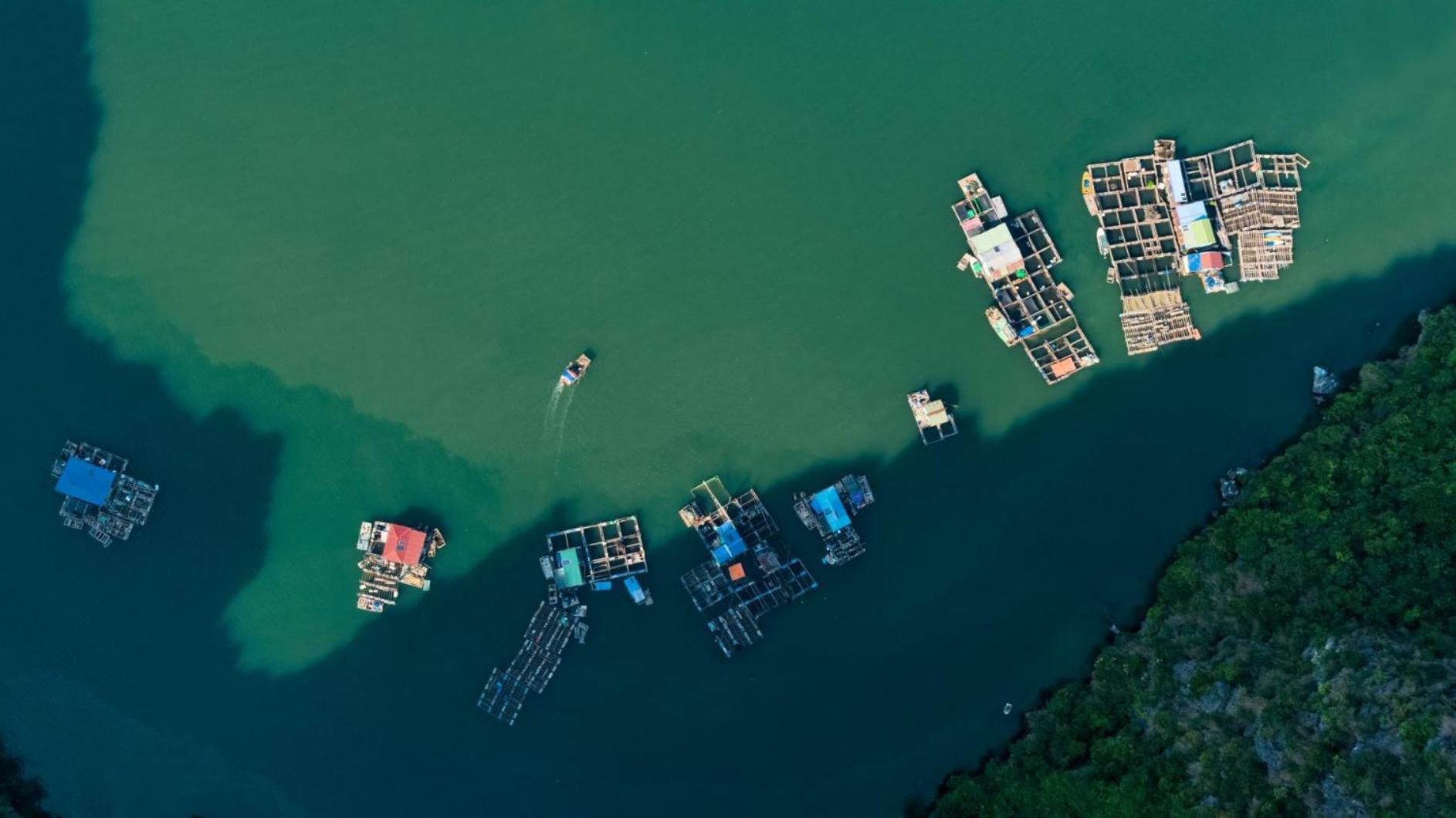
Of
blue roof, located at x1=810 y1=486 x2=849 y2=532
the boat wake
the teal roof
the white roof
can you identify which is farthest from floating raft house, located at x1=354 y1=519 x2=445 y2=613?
the white roof

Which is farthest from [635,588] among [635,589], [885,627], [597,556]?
[885,627]

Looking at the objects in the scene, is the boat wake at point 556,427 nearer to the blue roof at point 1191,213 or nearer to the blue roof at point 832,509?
the blue roof at point 832,509

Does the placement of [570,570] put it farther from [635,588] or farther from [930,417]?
[930,417]

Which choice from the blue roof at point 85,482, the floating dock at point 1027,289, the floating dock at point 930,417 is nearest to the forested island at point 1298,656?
the floating dock at point 1027,289

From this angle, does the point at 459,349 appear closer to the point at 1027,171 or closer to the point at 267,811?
the point at 267,811

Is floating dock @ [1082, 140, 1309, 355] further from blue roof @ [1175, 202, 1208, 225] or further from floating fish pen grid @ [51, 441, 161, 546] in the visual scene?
floating fish pen grid @ [51, 441, 161, 546]
